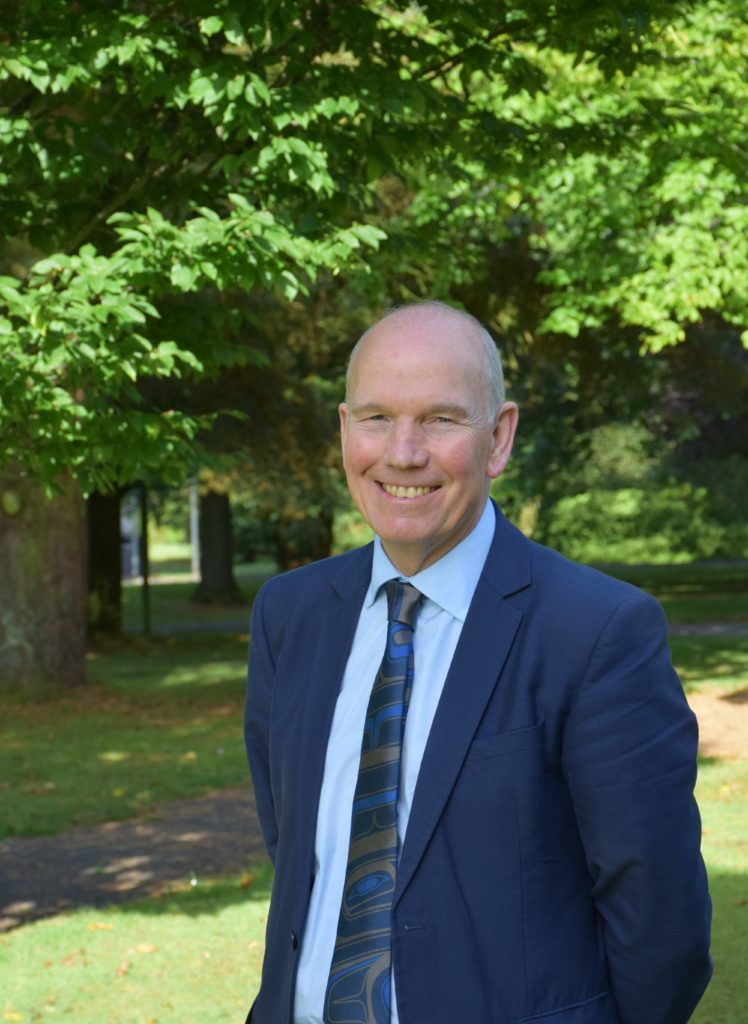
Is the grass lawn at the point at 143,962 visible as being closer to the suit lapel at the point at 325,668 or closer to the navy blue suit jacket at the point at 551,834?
the suit lapel at the point at 325,668

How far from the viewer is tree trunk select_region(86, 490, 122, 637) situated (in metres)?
24.7

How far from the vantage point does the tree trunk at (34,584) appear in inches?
634

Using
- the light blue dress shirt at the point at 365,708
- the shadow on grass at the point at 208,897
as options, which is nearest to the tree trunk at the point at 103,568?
the shadow on grass at the point at 208,897

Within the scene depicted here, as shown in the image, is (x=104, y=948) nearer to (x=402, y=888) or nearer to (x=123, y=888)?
(x=123, y=888)

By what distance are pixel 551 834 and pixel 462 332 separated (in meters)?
0.87

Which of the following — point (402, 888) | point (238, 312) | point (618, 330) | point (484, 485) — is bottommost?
point (402, 888)

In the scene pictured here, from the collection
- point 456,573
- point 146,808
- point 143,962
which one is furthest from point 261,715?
point 146,808

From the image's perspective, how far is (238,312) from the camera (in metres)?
7.67

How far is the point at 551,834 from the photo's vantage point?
2307mm

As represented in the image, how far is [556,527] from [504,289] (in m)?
24.6

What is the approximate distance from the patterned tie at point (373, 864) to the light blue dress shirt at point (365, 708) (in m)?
0.02

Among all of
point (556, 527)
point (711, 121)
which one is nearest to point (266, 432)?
point (711, 121)

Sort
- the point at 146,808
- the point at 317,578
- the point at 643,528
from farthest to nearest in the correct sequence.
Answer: the point at 643,528 → the point at 146,808 → the point at 317,578

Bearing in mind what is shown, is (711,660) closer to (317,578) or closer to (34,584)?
(34,584)
